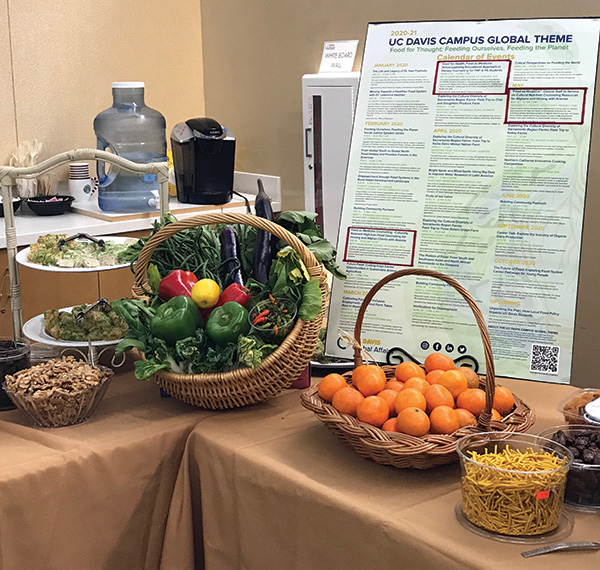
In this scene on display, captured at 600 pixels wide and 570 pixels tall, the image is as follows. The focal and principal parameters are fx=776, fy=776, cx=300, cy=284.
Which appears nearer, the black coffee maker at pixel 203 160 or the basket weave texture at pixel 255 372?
the basket weave texture at pixel 255 372

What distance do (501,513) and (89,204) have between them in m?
2.77

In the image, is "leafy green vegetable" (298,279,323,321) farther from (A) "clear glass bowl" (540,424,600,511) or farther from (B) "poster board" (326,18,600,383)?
(A) "clear glass bowl" (540,424,600,511)

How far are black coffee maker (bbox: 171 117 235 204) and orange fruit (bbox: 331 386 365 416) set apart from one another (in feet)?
7.23

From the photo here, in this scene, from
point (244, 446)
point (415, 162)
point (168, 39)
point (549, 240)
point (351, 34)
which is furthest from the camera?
point (168, 39)

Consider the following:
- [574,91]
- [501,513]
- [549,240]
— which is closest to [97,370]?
[501,513]

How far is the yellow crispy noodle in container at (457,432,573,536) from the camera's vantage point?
945mm

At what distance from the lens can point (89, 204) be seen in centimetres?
339

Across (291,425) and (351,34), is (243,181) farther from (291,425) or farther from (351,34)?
(291,425)

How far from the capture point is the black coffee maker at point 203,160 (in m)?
3.23

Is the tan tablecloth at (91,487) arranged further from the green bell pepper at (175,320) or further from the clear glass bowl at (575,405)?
the clear glass bowl at (575,405)

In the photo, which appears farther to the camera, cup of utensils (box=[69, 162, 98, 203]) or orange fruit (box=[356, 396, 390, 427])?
cup of utensils (box=[69, 162, 98, 203])

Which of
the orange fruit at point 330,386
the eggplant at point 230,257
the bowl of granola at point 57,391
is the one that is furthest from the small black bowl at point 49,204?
the orange fruit at point 330,386

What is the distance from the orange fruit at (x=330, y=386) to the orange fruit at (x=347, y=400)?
3 centimetres

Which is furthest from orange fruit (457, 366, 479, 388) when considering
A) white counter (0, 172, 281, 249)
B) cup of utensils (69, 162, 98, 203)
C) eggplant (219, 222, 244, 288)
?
cup of utensils (69, 162, 98, 203)
